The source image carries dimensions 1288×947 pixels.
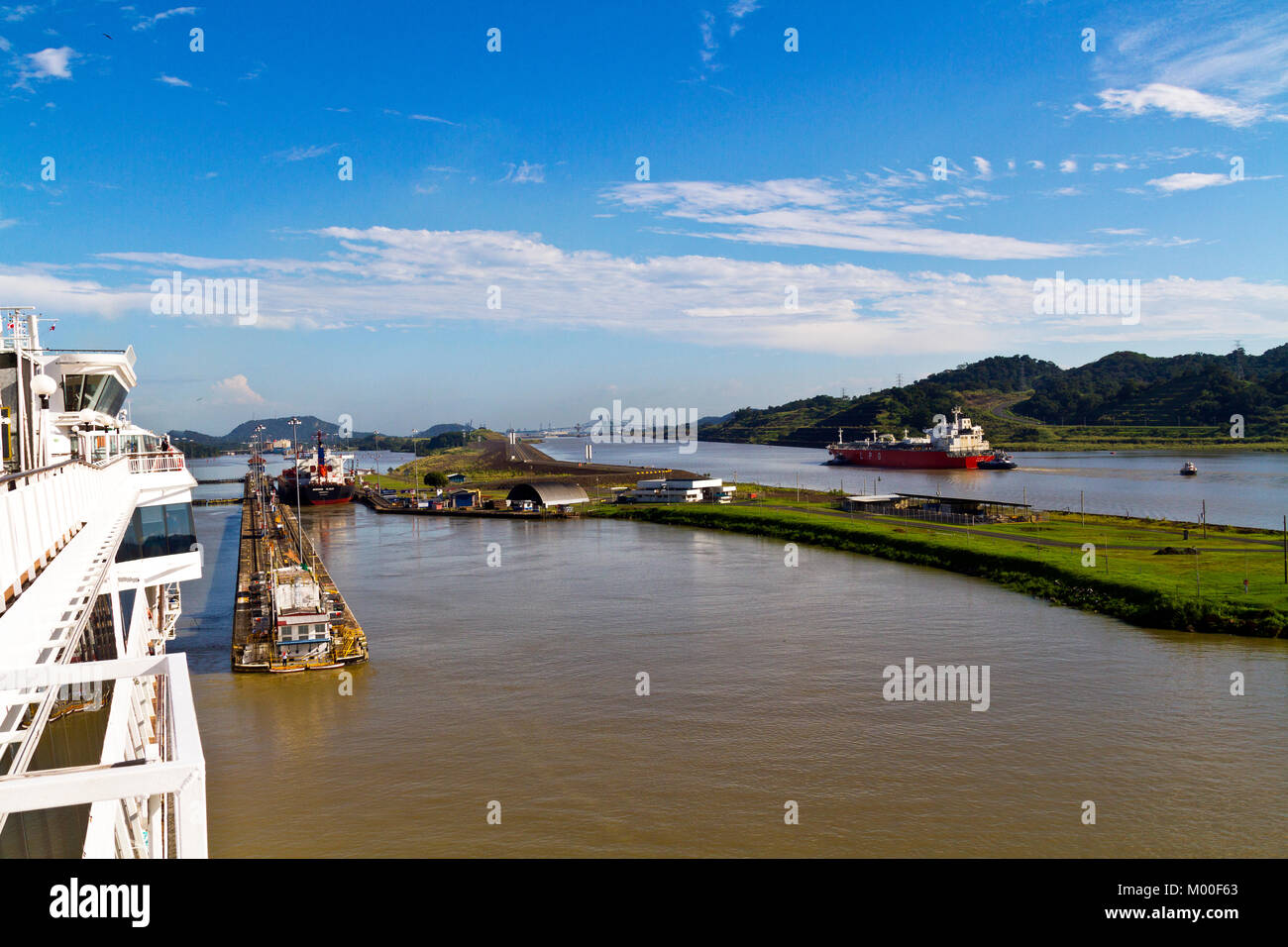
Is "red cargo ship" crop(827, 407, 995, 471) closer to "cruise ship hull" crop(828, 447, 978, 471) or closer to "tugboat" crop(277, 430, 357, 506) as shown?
"cruise ship hull" crop(828, 447, 978, 471)

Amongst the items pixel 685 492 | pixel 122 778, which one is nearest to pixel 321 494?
pixel 685 492

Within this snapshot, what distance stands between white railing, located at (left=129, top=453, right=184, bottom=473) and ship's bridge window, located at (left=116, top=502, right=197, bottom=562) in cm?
59

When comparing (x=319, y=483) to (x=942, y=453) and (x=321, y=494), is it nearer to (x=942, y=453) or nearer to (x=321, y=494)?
(x=321, y=494)

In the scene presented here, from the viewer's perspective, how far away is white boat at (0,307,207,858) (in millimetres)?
2064

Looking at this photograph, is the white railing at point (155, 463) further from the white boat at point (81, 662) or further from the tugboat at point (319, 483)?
the tugboat at point (319, 483)

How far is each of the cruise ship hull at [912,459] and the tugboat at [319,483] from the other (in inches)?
1774

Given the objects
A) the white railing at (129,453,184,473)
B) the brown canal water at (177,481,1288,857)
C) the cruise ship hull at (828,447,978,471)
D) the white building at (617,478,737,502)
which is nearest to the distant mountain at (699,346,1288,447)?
the cruise ship hull at (828,447,978,471)

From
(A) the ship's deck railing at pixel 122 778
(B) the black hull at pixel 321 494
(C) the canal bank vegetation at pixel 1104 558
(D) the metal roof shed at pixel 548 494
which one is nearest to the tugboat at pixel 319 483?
(B) the black hull at pixel 321 494

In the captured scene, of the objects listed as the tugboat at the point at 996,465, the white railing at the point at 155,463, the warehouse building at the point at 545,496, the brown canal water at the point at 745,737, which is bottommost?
the brown canal water at the point at 745,737

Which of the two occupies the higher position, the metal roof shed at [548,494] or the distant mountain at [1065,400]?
the distant mountain at [1065,400]

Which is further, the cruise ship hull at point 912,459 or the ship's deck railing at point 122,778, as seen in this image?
the cruise ship hull at point 912,459

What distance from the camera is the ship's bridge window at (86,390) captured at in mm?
10852

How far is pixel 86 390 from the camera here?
11070mm
